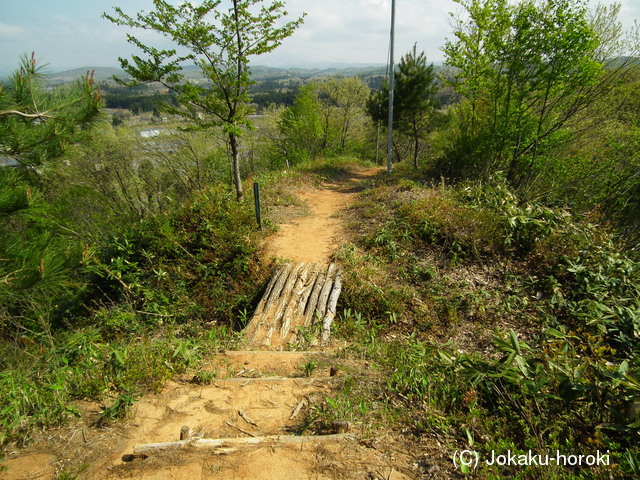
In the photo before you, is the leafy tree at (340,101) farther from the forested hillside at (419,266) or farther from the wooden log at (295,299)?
the wooden log at (295,299)

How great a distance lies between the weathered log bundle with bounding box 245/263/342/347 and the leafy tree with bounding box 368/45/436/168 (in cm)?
1301

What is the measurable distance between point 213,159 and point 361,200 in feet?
46.7

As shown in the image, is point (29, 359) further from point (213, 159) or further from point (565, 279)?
point (213, 159)

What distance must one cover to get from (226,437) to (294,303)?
301cm

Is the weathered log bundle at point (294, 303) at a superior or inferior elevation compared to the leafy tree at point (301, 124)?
inferior

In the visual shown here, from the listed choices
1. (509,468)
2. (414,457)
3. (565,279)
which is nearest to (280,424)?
(414,457)

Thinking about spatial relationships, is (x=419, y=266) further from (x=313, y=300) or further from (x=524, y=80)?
(x=524, y=80)

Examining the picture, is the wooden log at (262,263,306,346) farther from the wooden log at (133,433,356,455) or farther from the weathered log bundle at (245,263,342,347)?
the wooden log at (133,433,356,455)

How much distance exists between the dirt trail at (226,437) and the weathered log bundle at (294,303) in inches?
39.8

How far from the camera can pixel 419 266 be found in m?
6.34

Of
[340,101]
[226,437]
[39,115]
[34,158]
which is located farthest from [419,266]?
[340,101]

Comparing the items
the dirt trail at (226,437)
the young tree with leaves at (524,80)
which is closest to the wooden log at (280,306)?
the dirt trail at (226,437)

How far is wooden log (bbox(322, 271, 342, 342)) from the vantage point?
482cm

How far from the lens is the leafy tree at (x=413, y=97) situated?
16234mm
